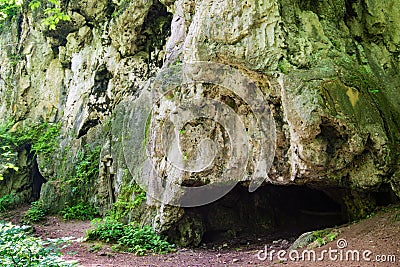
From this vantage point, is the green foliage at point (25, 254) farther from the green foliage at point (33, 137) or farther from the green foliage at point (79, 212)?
the green foliage at point (33, 137)

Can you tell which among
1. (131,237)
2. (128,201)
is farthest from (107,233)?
(128,201)

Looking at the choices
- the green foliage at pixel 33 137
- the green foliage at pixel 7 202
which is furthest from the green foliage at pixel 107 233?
the green foliage at pixel 33 137

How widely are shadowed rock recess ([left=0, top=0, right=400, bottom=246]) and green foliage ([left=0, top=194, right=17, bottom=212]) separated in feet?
6.72

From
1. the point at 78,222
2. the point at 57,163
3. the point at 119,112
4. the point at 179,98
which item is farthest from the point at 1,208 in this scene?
the point at 179,98

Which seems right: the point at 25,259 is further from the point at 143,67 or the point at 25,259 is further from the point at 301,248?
the point at 143,67

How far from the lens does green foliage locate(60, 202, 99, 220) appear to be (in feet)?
44.6

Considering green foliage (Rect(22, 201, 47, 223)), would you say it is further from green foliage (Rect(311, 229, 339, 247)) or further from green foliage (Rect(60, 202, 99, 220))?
green foliage (Rect(311, 229, 339, 247))

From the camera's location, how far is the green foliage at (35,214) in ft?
43.7

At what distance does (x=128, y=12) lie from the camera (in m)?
13.6

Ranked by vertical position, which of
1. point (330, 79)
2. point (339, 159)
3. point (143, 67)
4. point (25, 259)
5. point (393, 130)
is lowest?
point (25, 259)

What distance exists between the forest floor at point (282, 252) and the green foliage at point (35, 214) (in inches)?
204

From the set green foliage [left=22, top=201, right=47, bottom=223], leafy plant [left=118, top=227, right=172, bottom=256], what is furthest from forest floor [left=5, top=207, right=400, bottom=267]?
green foliage [left=22, top=201, right=47, bottom=223]

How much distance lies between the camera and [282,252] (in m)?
7.28

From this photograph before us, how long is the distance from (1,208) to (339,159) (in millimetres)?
13403
